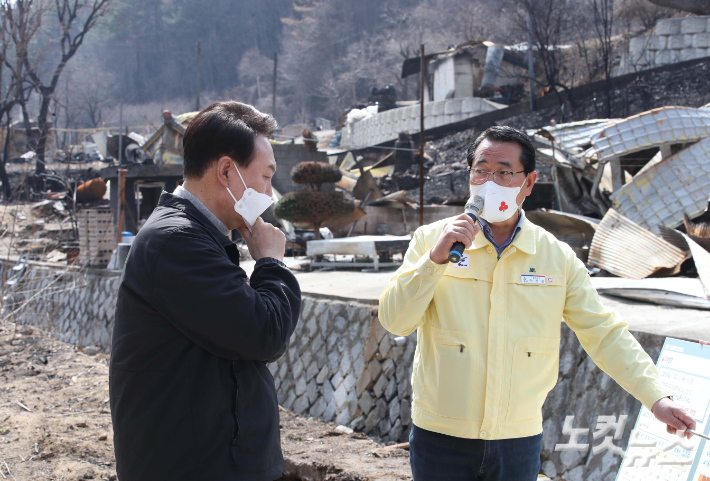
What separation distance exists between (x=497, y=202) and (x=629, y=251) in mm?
6141

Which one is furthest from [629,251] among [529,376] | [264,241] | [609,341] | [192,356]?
[192,356]

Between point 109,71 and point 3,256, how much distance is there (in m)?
67.0

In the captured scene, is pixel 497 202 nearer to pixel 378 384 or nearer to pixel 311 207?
pixel 378 384

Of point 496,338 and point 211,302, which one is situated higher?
point 211,302

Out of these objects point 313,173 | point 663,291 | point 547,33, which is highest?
point 547,33

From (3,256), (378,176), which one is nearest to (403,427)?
(3,256)

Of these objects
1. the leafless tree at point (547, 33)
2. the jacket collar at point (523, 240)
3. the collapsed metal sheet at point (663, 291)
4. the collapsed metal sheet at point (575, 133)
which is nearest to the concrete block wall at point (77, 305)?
the collapsed metal sheet at point (663, 291)

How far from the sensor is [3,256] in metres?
15.3

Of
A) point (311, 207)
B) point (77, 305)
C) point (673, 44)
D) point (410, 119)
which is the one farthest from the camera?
point (410, 119)

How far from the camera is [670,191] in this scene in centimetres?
1036

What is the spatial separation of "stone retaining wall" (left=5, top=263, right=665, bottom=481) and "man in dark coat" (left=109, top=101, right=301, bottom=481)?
353cm

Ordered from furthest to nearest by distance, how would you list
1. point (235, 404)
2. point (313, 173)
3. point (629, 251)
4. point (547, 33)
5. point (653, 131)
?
point (547, 33)
point (313, 173)
point (653, 131)
point (629, 251)
point (235, 404)

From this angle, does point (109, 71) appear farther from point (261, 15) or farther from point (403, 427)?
point (403, 427)

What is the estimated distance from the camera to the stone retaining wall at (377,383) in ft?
15.0
